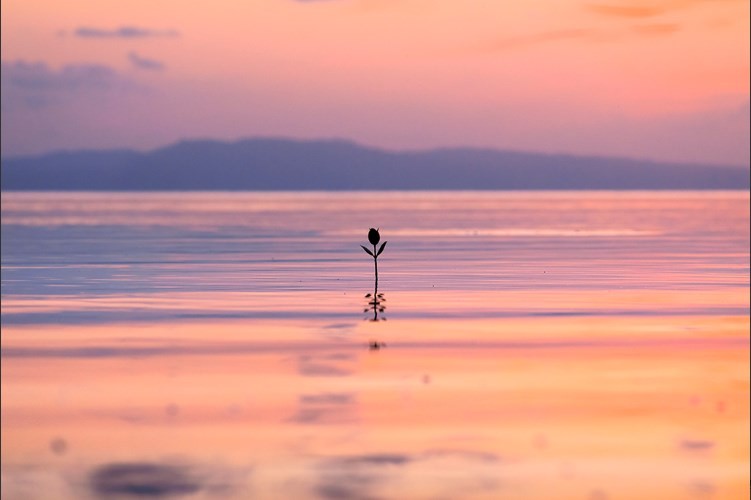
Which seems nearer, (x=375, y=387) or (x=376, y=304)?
(x=375, y=387)

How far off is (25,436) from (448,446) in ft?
12.6

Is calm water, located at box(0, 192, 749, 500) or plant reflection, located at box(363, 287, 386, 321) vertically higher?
plant reflection, located at box(363, 287, 386, 321)

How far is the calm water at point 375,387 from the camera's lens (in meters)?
10.7

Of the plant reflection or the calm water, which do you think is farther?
the plant reflection

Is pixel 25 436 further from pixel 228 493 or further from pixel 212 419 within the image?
pixel 228 493

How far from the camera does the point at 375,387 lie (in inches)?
577

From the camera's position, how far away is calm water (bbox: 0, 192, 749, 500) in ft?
35.2

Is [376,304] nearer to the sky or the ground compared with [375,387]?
nearer to the sky

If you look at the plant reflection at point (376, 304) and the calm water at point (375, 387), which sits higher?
the plant reflection at point (376, 304)

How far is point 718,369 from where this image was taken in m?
15.9

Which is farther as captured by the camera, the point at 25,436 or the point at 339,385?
the point at 339,385

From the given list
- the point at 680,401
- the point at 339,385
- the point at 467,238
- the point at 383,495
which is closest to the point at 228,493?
the point at 383,495

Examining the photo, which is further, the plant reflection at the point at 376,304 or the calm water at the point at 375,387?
the plant reflection at the point at 376,304

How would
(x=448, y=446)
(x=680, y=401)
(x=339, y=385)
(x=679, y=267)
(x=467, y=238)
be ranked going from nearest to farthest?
1. (x=448, y=446)
2. (x=680, y=401)
3. (x=339, y=385)
4. (x=679, y=267)
5. (x=467, y=238)
